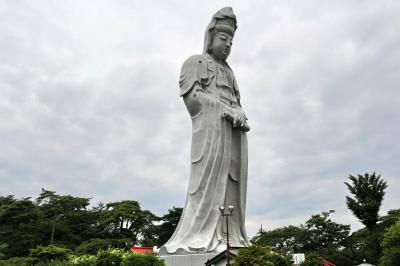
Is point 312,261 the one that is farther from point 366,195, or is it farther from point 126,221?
point 126,221

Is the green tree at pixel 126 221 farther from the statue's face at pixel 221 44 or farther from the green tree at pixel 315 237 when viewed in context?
the statue's face at pixel 221 44

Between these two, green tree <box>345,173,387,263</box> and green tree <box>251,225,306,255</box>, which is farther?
green tree <box>251,225,306,255</box>

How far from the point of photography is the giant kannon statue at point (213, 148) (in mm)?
13867

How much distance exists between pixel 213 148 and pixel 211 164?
0.52m

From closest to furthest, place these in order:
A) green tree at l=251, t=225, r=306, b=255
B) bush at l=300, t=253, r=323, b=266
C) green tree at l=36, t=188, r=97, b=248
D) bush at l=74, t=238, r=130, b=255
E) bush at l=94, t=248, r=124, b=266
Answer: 1. bush at l=94, t=248, r=124, b=266
2. bush at l=300, t=253, r=323, b=266
3. bush at l=74, t=238, r=130, b=255
4. green tree at l=36, t=188, r=97, b=248
5. green tree at l=251, t=225, r=306, b=255

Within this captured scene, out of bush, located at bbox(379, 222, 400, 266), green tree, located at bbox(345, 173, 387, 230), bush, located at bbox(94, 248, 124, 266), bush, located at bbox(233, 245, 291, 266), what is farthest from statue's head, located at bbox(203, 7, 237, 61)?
green tree, located at bbox(345, 173, 387, 230)

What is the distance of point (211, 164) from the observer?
14438 millimetres

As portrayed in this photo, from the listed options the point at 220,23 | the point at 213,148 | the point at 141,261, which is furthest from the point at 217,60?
the point at 141,261

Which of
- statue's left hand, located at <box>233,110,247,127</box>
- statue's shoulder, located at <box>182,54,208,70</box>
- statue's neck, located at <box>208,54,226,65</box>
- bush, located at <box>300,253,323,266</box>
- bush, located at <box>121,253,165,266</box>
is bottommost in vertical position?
bush, located at <box>121,253,165,266</box>

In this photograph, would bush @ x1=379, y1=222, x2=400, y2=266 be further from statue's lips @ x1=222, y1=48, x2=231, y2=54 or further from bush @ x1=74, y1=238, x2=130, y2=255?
bush @ x1=74, y1=238, x2=130, y2=255

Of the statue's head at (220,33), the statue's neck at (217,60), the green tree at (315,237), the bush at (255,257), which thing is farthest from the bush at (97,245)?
the bush at (255,257)

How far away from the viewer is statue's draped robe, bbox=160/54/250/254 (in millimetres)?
13820

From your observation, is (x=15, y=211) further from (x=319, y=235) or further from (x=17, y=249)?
(x=319, y=235)

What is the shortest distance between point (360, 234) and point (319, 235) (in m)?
4.23
